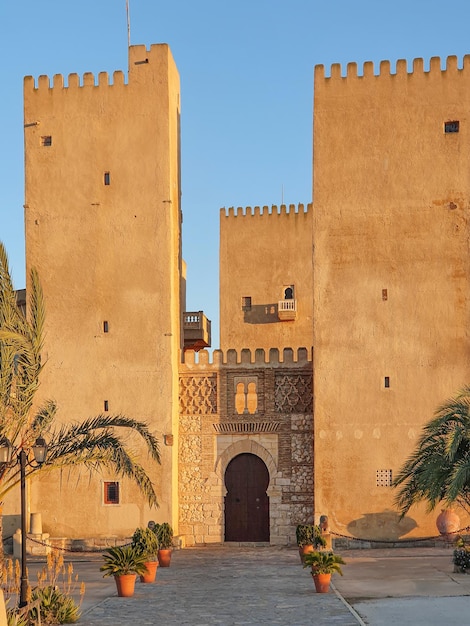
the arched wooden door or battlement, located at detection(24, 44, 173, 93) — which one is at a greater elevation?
battlement, located at detection(24, 44, 173, 93)

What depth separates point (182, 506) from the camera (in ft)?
80.4

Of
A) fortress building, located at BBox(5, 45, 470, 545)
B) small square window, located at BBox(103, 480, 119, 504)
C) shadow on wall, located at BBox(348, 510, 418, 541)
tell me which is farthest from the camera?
small square window, located at BBox(103, 480, 119, 504)

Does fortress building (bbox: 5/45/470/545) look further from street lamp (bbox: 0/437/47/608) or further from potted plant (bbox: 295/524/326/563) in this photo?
street lamp (bbox: 0/437/47/608)

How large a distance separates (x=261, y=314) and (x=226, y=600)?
1940 cm

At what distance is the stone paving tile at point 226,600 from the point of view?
1283 centimetres

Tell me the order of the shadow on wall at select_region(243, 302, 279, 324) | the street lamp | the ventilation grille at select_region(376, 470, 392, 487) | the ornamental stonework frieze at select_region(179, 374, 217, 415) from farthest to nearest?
the shadow on wall at select_region(243, 302, 279, 324) < the ornamental stonework frieze at select_region(179, 374, 217, 415) < the ventilation grille at select_region(376, 470, 392, 487) < the street lamp

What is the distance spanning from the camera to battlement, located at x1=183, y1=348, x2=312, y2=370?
983 inches

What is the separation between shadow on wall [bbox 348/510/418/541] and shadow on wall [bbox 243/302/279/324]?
11.5 m

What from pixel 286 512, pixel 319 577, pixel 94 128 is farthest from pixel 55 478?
pixel 319 577

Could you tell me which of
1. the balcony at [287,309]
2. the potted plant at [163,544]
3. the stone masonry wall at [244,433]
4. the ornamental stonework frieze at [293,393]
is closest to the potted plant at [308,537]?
the potted plant at [163,544]

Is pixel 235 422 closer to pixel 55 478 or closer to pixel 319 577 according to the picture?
pixel 55 478

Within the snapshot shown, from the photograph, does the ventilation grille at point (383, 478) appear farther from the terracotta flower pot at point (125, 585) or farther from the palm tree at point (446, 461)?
the terracotta flower pot at point (125, 585)

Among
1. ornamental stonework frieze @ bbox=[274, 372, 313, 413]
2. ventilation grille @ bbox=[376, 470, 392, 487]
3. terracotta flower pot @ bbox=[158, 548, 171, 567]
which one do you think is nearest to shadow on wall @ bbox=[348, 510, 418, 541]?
ventilation grille @ bbox=[376, 470, 392, 487]

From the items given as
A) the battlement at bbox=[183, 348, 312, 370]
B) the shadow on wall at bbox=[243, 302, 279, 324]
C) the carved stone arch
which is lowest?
the carved stone arch
